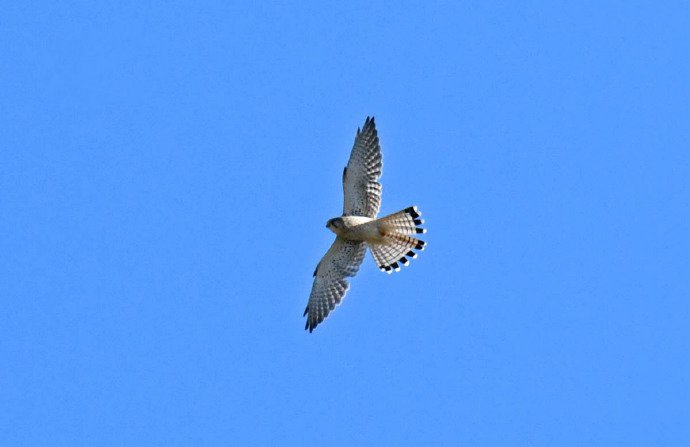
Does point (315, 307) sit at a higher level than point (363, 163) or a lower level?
lower

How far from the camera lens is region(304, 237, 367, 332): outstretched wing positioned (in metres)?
16.1

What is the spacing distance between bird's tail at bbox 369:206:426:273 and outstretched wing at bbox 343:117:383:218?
18.2 inches

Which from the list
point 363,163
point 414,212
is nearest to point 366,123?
point 363,163

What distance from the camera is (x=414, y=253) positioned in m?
15.7

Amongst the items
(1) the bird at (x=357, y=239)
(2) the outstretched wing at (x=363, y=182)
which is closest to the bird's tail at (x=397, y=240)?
(1) the bird at (x=357, y=239)

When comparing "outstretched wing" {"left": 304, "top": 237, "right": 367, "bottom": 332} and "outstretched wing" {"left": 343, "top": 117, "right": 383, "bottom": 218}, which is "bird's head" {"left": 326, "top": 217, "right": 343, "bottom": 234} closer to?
"outstretched wing" {"left": 304, "top": 237, "right": 367, "bottom": 332}

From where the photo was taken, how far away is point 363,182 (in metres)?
16.1

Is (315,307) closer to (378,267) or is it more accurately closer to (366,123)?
(378,267)

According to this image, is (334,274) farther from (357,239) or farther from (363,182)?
(363,182)

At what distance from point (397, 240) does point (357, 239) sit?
0.56 m

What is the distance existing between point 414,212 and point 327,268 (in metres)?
1.56

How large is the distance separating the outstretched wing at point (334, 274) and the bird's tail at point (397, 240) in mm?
262

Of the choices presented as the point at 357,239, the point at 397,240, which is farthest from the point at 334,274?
the point at 397,240

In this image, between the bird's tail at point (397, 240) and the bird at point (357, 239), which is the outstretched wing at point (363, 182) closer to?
the bird at point (357, 239)
